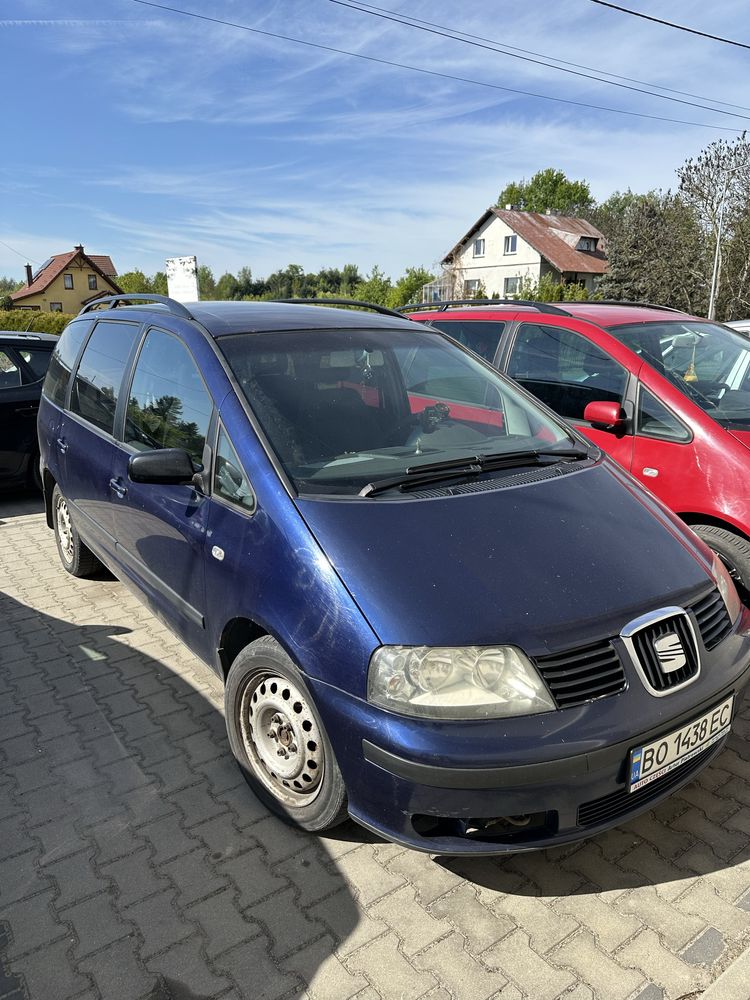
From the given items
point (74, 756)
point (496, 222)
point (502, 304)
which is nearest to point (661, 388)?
point (502, 304)

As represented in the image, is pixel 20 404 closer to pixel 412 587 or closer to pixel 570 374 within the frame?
pixel 570 374

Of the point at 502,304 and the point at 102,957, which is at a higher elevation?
the point at 502,304

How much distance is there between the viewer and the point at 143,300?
4004mm

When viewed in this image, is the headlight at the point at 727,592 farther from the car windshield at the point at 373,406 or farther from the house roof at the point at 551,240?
the house roof at the point at 551,240

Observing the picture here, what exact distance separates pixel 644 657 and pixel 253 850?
4.99 feet

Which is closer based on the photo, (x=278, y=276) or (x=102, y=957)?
(x=102, y=957)

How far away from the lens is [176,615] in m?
3.17

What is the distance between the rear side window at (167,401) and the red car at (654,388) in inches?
49.5

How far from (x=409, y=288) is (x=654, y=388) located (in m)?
58.6

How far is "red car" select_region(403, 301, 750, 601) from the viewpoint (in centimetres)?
370

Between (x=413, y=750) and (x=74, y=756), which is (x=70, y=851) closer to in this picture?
(x=74, y=756)

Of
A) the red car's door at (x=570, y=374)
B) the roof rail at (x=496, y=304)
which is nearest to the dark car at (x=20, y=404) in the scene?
the roof rail at (x=496, y=304)

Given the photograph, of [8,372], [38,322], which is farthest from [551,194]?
[8,372]

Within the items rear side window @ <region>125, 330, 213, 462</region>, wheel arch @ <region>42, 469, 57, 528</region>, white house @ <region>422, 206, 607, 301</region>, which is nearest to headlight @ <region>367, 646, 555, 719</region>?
rear side window @ <region>125, 330, 213, 462</region>
